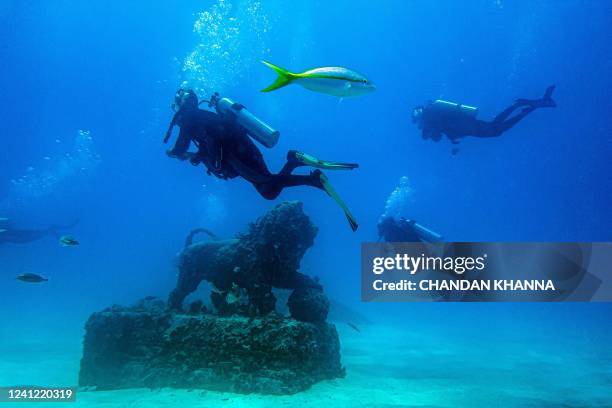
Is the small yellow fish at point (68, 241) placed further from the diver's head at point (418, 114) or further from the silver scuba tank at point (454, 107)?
the silver scuba tank at point (454, 107)

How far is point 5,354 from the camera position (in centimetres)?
1289

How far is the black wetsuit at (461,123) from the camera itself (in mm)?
12398

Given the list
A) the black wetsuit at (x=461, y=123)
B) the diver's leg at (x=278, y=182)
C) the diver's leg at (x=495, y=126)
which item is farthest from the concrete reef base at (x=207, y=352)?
the diver's leg at (x=495, y=126)

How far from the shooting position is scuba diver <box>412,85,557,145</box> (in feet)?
40.6

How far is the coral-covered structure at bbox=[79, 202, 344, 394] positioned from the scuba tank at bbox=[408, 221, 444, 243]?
3.95 metres

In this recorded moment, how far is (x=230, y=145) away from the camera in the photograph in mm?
6188

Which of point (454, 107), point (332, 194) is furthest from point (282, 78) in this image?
point (454, 107)

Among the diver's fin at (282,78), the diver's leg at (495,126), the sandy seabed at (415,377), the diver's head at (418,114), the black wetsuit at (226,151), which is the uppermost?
the diver's head at (418,114)

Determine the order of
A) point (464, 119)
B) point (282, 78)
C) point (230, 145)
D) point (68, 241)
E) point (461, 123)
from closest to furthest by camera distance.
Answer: point (282, 78)
point (230, 145)
point (68, 241)
point (464, 119)
point (461, 123)

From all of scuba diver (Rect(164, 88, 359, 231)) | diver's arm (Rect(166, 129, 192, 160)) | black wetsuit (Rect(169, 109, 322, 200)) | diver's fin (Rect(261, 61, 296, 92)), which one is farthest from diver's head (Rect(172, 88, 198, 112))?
diver's fin (Rect(261, 61, 296, 92))

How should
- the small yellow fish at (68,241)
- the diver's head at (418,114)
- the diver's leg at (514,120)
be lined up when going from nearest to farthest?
the small yellow fish at (68,241) → the diver's leg at (514,120) → the diver's head at (418,114)

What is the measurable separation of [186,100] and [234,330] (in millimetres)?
4615

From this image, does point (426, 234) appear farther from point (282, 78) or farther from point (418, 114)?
point (282, 78)

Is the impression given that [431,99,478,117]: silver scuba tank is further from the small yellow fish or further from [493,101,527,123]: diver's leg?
the small yellow fish
